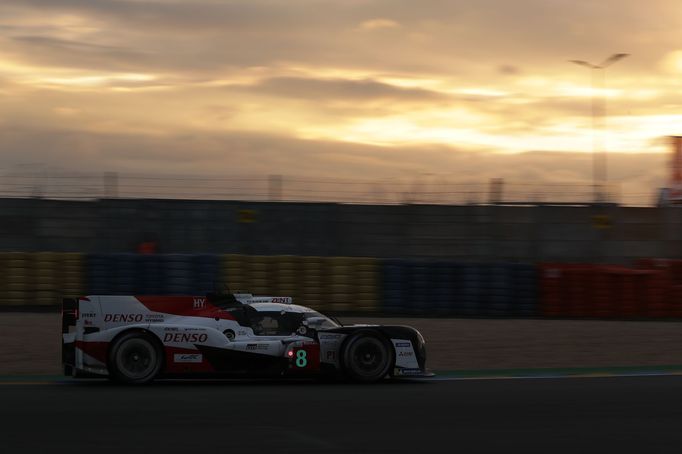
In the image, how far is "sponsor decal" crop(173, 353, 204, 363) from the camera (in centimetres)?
1135

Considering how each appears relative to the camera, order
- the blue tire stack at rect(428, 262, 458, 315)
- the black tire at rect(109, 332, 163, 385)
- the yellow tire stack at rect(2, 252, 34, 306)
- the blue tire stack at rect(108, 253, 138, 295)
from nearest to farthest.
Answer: the black tire at rect(109, 332, 163, 385) < the yellow tire stack at rect(2, 252, 34, 306) < the blue tire stack at rect(108, 253, 138, 295) < the blue tire stack at rect(428, 262, 458, 315)

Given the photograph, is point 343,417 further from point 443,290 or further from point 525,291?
point 525,291

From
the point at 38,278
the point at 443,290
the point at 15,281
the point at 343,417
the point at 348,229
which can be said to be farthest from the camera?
the point at 348,229

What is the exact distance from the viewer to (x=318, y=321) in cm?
1198

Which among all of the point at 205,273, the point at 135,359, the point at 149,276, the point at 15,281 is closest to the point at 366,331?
the point at 135,359

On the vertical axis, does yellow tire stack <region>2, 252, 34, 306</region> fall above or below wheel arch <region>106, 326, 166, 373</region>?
above

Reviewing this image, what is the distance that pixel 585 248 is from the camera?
29.9 metres

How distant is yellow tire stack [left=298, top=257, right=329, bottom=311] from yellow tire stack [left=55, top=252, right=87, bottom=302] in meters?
4.96

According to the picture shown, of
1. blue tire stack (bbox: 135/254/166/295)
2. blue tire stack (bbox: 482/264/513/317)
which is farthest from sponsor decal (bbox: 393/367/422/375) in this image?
blue tire stack (bbox: 135/254/166/295)

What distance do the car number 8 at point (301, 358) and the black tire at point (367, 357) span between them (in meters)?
0.48

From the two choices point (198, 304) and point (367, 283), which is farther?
point (367, 283)

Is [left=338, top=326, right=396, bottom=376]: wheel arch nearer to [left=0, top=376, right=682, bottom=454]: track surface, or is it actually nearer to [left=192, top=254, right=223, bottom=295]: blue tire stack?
[left=0, top=376, right=682, bottom=454]: track surface

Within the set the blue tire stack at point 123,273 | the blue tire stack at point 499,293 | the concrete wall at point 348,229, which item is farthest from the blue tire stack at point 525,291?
the blue tire stack at point 123,273

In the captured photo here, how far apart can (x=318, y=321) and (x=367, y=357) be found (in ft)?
2.53
